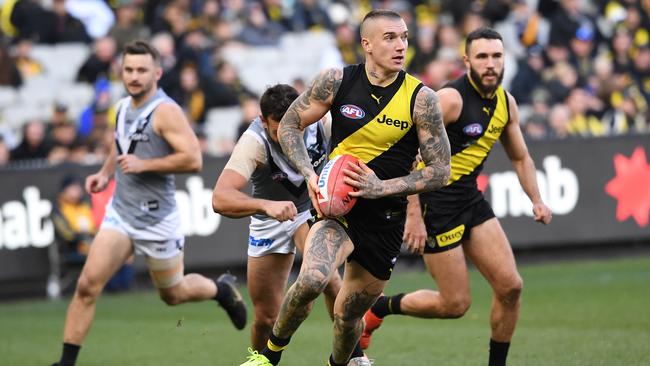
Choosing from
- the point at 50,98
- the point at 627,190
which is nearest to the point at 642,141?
the point at 627,190

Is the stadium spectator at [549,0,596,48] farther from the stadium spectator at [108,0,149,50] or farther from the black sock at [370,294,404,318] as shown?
the black sock at [370,294,404,318]

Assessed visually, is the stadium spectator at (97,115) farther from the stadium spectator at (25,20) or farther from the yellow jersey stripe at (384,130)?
the yellow jersey stripe at (384,130)

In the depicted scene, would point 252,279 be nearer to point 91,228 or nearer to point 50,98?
point 91,228

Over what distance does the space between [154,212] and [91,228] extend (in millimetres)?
6014

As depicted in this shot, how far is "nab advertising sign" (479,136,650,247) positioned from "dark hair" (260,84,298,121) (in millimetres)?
9275

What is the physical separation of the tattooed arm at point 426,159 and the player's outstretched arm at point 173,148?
278 centimetres

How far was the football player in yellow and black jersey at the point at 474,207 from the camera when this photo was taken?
921cm

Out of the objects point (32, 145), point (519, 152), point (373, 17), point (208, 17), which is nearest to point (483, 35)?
point (519, 152)

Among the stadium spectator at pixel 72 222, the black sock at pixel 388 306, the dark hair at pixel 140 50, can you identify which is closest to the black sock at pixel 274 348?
the black sock at pixel 388 306

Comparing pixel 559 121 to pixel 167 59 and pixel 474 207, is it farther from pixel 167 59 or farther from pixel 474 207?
pixel 474 207

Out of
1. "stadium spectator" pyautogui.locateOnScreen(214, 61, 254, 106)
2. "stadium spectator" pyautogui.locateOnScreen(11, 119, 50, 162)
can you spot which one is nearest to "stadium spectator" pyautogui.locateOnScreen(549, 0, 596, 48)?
"stadium spectator" pyautogui.locateOnScreen(214, 61, 254, 106)

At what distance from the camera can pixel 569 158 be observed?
17641 mm

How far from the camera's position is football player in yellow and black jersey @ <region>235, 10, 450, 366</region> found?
25.8ft

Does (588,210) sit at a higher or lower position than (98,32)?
lower
